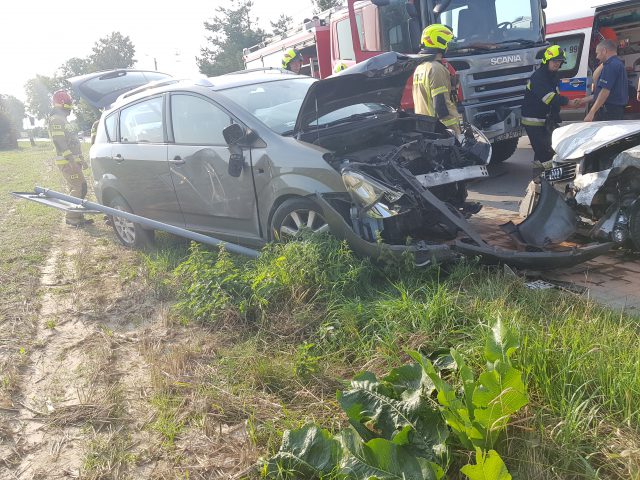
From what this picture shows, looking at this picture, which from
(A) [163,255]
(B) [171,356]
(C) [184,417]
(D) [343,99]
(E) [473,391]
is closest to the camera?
(E) [473,391]

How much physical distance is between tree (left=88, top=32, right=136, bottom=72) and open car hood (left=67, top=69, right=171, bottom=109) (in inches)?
2331

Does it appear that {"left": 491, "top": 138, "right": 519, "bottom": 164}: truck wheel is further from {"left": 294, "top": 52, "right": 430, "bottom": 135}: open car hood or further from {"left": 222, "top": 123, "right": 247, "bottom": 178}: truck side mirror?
{"left": 222, "top": 123, "right": 247, "bottom": 178}: truck side mirror

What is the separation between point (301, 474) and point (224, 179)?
3.10 metres

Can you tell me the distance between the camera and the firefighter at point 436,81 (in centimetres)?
612

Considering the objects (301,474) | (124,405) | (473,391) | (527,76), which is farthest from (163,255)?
(527,76)

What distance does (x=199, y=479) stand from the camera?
2457mm

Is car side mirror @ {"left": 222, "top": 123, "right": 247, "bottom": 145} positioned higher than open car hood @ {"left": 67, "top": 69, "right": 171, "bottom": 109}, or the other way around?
open car hood @ {"left": 67, "top": 69, "right": 171, "bottom": 109}

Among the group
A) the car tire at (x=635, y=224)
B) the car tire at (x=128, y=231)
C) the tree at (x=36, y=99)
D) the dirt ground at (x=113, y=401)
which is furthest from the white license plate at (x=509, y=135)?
the tree at (x=36, y=99)

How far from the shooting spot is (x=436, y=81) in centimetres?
616

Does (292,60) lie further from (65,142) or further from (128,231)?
(128,231)

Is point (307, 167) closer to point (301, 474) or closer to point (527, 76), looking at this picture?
point (301, 474)

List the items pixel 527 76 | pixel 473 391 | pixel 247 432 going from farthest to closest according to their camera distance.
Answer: pixel 527 76, pixel 247 432, pixel 473 391

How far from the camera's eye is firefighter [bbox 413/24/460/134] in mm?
6125

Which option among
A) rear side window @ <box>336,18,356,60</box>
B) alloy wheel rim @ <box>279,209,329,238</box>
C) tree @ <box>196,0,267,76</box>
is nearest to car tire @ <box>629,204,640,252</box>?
alloy wheel rim @ <box>279,209,329,238</box>
